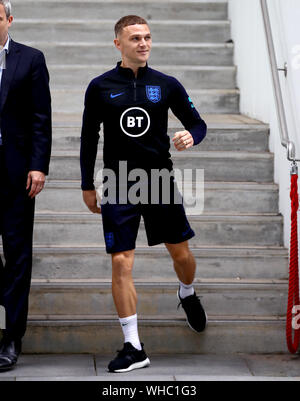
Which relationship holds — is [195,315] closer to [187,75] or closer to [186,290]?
[186,290]

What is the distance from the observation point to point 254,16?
7352 mm

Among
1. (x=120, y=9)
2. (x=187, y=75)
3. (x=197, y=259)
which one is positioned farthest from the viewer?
(x=120, y=9)

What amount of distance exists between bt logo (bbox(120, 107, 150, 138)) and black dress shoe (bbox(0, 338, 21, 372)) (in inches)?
49.3

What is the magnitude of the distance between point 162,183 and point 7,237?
857 mm

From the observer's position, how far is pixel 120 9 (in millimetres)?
8586

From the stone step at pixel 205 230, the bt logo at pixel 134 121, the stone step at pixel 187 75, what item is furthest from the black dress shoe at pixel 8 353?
the stone step at pixel 187 75

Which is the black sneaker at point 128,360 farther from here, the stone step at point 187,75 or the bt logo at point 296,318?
the stone step at point 187,75

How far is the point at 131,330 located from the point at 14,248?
742 mm

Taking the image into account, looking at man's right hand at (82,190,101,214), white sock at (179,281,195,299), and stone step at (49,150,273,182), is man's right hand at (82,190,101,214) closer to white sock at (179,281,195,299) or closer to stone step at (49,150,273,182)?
white sock at (179,281,195,299)

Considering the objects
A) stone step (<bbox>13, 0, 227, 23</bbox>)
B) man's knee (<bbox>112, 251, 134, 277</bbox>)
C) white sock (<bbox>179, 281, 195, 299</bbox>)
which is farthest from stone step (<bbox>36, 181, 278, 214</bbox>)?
stone step (<bbox>13, 0, 227, 23</bbox>)

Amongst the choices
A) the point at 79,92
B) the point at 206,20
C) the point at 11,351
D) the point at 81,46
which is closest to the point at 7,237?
the point at 11,351

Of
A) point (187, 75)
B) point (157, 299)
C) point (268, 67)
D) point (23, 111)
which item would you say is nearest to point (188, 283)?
point (157, 299)

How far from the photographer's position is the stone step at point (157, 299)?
5.45 metres
